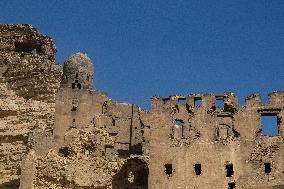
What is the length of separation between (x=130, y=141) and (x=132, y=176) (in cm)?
587

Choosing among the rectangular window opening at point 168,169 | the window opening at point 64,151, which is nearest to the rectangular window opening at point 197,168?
the rectangular window opening at point 168,169

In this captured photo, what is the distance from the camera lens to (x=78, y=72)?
188ft

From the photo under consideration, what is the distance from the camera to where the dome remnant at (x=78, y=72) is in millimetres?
56562

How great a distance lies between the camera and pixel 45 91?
62562 millimetres

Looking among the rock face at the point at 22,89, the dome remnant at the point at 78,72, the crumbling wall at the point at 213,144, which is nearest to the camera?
the crumbling wall at the point at 213,144

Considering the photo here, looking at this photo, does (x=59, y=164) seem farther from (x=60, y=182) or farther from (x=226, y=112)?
(x=226, y=112)

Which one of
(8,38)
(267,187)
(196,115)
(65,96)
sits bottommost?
(267,187)

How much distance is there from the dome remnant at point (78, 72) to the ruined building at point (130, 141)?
10cm

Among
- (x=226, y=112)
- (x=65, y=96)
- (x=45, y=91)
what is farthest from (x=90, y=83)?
(x=226, y=112)

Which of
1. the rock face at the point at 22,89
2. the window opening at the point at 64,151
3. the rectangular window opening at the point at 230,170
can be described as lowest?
the rectangular window opening at the point at 230,170

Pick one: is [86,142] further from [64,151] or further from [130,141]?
[130,141]

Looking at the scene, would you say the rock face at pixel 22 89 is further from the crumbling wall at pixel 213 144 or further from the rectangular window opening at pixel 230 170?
the rectangular window opening at pixel 230 170

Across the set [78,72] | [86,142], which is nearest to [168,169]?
[86,142]

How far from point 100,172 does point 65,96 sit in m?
9.52
